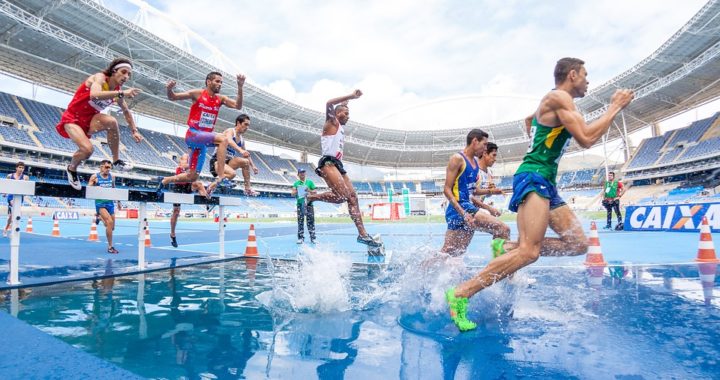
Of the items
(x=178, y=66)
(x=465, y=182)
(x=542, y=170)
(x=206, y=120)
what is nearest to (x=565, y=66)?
(x=542, y=170)

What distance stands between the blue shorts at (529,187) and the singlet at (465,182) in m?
1.41

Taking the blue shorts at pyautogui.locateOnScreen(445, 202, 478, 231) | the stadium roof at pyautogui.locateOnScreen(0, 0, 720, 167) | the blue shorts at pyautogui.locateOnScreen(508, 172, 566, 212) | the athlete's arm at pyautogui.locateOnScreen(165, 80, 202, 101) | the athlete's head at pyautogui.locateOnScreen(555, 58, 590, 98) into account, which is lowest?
the blue shorts at pyautogui.locateOnScreen(445, 202, 478, 231)

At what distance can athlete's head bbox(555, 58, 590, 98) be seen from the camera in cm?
293

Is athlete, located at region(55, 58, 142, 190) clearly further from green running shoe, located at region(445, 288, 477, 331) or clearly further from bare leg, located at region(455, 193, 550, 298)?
bare leg, located at region(455, 193, 550, 298)

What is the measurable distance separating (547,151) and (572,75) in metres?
0.61

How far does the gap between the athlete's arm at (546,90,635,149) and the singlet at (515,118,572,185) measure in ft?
0.51

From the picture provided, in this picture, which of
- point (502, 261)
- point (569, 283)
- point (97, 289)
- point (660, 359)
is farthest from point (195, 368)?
point (569, 283)

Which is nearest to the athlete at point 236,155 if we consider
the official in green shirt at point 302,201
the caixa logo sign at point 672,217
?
the official in green shirt at point 302,201

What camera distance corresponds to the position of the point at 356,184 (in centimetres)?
6122

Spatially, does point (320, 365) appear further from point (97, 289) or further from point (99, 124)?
point (99, 124)

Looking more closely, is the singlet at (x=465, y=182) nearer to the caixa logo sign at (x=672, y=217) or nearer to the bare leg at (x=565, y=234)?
the bare leg at (x=565, y=234)

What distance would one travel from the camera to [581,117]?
2.62 m

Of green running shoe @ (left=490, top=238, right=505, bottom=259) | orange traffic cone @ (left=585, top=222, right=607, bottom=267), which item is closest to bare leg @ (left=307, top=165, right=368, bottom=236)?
green running shoe @ (left=490, top=238, right=505, bottom=259)

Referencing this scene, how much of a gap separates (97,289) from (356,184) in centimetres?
5701
